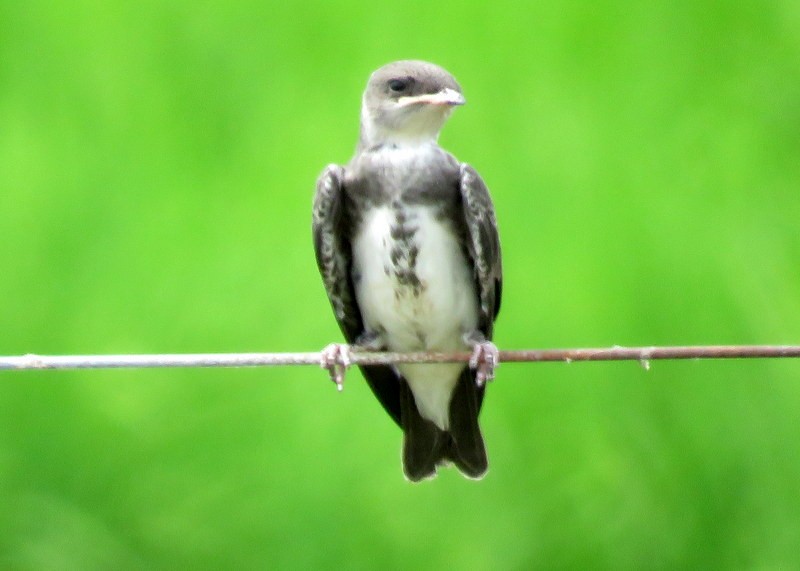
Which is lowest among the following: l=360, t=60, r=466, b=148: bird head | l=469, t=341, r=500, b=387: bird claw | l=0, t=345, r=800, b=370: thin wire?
l=469, t=341, r=500, b=387: bird claw

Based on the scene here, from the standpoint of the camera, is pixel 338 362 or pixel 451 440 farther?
pixel 451 440

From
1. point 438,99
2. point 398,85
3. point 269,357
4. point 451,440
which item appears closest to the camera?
point 269,357

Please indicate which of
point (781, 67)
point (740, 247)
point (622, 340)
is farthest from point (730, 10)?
point (622, 340)

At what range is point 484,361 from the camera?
113 inches

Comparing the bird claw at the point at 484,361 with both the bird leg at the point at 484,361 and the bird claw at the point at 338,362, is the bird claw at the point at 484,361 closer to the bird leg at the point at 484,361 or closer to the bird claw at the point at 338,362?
the bird leg at the point at 484,361

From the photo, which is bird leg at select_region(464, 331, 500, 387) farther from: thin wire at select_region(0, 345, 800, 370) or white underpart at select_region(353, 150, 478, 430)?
thin wire at select_region(0, 345, 800, 370)

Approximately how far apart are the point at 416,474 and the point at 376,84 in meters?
0.95

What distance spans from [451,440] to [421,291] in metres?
0.43

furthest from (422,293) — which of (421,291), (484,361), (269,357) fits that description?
(269,357)

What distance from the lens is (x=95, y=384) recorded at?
3.63 metres

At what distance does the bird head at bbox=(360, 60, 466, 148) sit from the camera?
302cm

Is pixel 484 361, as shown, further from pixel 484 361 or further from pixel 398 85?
pixel 398 85

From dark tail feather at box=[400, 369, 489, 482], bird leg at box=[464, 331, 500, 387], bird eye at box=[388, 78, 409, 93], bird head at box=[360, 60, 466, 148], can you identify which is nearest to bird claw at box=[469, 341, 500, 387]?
bird leg at box=[464, 331, 500, 387]

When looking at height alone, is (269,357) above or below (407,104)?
below
